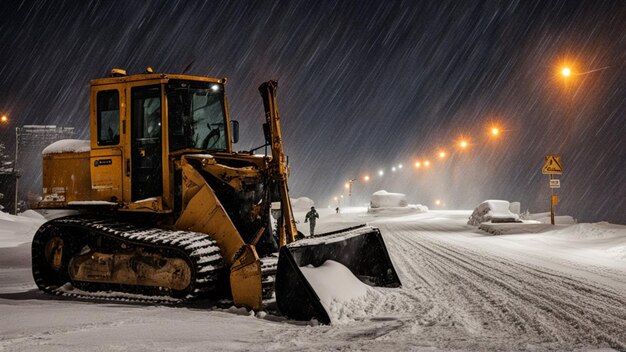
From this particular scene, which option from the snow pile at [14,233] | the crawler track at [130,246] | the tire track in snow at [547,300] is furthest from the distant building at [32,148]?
the tire track in snow at [547,300]

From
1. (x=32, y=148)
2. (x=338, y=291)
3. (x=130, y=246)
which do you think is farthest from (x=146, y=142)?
(x=32, y=148)

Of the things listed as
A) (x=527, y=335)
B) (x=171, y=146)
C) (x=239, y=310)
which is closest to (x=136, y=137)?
(x=171, y=146)

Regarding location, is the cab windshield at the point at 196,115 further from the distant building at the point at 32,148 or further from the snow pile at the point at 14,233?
the distant building at the point at 32,148

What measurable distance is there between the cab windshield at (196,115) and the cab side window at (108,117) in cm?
104

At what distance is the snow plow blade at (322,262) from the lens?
5.89 meters

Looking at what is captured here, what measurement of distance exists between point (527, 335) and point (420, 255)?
8.91 meters

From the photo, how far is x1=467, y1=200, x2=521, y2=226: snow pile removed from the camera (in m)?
28.7

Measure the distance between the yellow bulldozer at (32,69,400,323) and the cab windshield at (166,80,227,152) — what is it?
2 cm

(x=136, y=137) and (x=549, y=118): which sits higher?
(x=549, y=118)

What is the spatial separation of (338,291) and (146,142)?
4.02 m

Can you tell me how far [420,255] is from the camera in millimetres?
13844

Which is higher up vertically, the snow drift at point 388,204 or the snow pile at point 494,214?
the snow drift at point 388,204

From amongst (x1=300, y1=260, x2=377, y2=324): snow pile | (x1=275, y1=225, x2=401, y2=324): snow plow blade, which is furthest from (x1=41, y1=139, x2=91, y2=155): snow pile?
(x1=300, y1=260, x2=377, y2=324): snow pile

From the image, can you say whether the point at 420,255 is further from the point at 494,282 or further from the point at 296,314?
the point at 296,314
